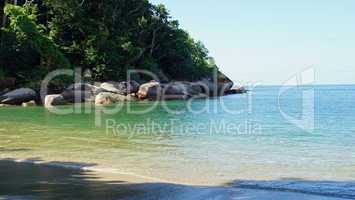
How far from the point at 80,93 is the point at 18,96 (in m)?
4.66

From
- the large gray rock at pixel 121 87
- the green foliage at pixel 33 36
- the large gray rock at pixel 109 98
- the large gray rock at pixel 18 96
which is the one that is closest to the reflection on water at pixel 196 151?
the large gray rock at pixel 18 96

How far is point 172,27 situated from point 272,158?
42.3 meters

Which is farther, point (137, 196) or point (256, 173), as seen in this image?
point (256, 173)

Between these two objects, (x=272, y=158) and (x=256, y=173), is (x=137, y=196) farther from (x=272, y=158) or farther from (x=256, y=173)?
(x=272, y=158)

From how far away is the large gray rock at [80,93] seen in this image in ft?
124

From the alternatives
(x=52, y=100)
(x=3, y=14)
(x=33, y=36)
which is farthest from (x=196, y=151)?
(x=3, y=14)

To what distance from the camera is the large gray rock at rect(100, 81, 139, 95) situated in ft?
135

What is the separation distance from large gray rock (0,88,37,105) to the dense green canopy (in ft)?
8.94

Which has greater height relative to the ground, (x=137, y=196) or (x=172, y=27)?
(x=172, y=27)

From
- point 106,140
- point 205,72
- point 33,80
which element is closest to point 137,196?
point 106,140

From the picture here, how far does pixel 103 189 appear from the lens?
7863mm

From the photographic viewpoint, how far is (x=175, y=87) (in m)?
45.8

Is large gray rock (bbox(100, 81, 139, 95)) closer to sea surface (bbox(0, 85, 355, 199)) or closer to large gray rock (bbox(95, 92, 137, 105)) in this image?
large gray rock (bbox(95, 92, 137, 105))

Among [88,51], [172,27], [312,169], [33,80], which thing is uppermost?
[172,27]
